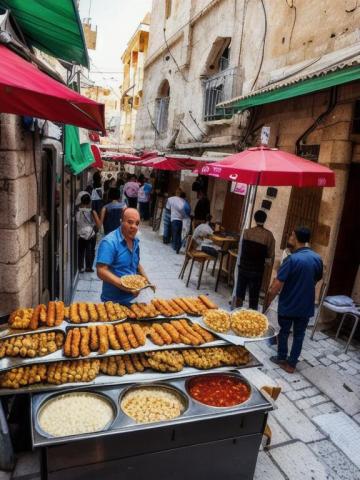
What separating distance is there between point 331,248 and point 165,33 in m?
16.8

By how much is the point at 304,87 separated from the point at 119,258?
4.75 m

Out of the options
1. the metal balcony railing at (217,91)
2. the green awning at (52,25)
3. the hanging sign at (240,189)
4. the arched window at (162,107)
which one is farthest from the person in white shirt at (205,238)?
the arched window at (162,107)

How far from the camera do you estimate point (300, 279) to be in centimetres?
539

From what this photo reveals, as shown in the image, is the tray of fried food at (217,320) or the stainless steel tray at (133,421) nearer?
the stainless steel tray at (133,421)

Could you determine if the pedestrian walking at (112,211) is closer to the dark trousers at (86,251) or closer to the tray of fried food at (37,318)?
the dark trousers at (86,251)

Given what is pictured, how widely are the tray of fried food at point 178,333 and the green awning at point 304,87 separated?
14.4 feet

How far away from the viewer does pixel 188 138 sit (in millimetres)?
15781

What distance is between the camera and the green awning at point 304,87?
542 centimetres

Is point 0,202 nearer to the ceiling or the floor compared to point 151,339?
nearer to the ceiling

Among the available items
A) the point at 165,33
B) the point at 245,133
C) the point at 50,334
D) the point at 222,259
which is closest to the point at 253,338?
the point at 50,334

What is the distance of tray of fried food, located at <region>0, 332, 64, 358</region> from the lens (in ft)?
10.1

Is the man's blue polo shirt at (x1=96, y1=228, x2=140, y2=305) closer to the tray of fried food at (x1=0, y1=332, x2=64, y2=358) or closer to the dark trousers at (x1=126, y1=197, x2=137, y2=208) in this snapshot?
the tray of fried food at (x1=0, y1=332, x2=64, y2=358)

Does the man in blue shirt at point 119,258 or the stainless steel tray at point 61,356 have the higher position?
the man in blue shirt at point 119,258

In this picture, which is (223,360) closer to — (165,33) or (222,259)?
(222,259)
